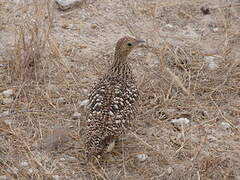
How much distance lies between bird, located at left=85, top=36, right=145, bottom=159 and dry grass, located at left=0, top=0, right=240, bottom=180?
7.4 inches

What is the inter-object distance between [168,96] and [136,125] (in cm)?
48

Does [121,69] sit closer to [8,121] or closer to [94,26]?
[8,121]

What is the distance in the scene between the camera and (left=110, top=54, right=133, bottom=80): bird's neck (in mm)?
4184

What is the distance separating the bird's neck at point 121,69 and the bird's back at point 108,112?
0.12 metres

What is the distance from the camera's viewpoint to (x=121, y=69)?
4207mm

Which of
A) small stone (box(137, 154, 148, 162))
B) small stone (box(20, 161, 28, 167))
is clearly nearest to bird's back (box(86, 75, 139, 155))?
small stone (box(137, 154, 148, 162))

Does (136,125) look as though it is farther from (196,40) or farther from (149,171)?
(196,40)

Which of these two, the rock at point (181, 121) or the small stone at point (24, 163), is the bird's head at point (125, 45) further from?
the small stone at point (24, 163)

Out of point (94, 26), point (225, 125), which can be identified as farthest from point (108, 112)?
point (94, 26)

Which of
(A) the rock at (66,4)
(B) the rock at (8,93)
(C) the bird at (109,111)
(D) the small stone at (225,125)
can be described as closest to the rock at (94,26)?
(A) the rock at (66,4)

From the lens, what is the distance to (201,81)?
16.0 ft

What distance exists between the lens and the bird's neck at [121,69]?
4184 mm

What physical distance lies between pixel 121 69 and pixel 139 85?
1.96ft

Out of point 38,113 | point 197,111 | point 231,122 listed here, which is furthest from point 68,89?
point 231,122
